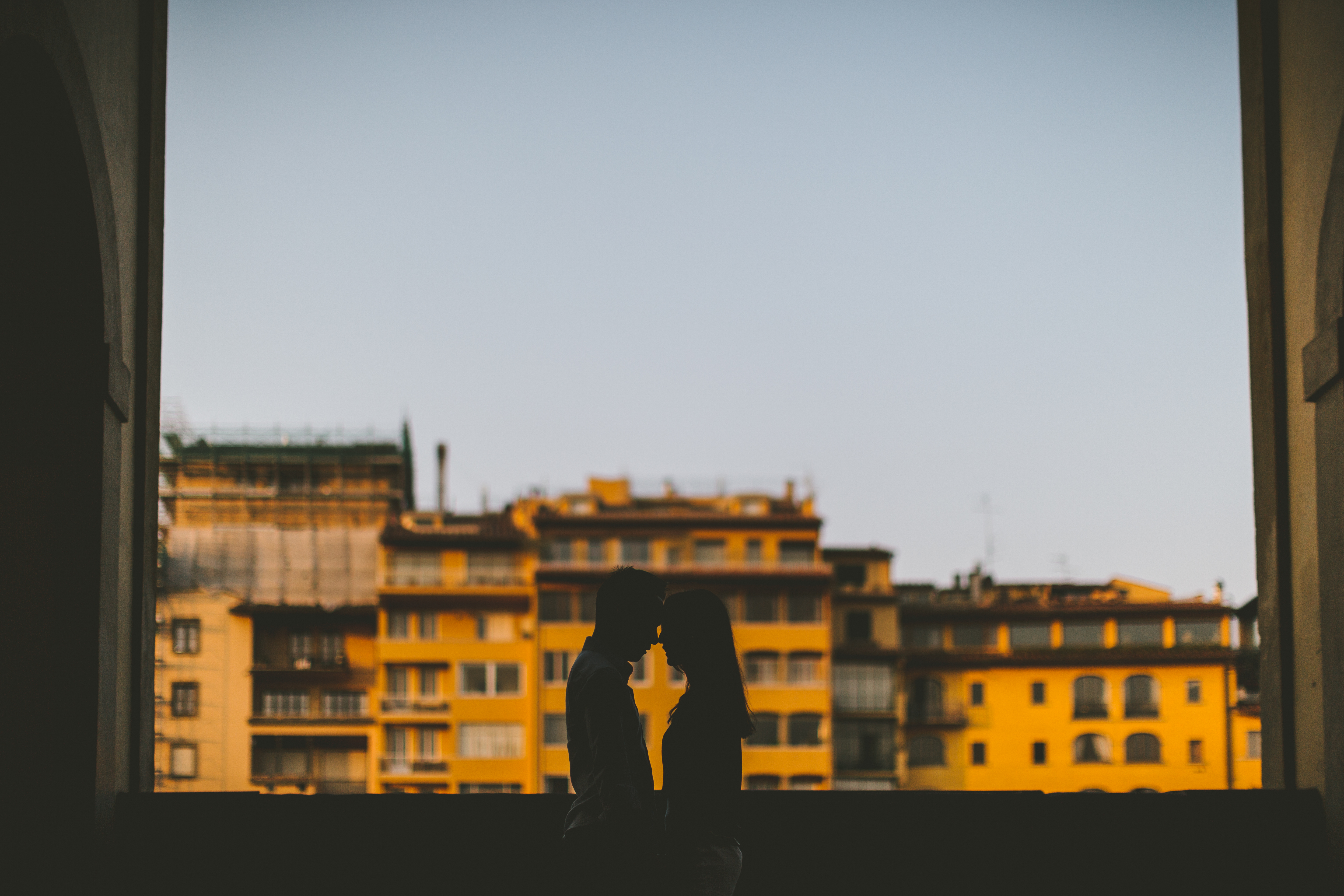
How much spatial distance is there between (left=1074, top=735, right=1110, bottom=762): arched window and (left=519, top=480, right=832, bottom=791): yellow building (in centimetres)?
855

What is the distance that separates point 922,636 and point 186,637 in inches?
844

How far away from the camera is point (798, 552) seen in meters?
34.5

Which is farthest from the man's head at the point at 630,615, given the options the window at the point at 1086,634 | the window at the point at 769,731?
the window at the point at 1086,634

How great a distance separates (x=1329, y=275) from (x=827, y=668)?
30.7 meters

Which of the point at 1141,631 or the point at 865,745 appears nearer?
the point at 865,745

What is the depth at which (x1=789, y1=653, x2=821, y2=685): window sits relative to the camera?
33906 mm

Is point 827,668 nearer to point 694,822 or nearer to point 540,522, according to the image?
point 540,522

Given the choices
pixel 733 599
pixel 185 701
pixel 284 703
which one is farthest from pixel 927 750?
pixel 185 701

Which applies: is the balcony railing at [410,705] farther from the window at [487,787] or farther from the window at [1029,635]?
the window at [1029,635]

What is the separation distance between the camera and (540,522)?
111 ft

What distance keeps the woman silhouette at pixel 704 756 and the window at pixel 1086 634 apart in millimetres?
36281

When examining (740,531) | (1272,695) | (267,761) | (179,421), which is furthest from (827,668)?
(1272,695)

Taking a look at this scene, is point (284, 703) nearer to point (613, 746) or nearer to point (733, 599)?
point (733, 599)

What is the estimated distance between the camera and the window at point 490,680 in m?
33.7
